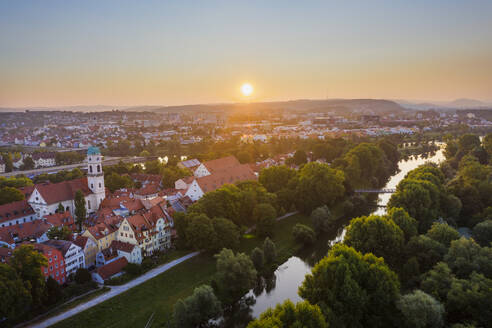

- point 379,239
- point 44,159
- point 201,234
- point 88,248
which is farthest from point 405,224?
point 44,159

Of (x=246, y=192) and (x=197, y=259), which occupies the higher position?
(x=246, y=192)

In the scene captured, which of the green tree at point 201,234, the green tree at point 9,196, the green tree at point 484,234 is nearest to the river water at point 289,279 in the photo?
the green tree at point 201,234

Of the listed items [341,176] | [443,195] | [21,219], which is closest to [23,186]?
[21,219]

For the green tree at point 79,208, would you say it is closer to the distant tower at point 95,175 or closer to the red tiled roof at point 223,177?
the distant tower at point 95,175

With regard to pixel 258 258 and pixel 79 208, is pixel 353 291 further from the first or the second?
pixel 79 208

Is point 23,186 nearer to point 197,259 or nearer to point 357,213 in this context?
point 197,259

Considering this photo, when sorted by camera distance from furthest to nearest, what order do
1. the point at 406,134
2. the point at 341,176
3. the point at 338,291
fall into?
1. the point at 406,134
2. the point at 341,176
3. the point at 338,291
